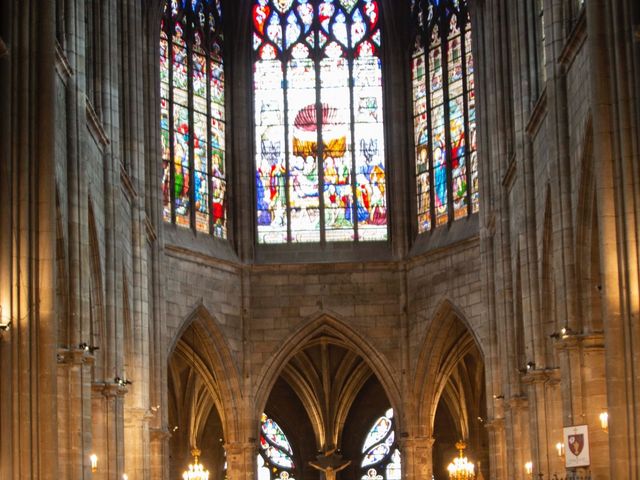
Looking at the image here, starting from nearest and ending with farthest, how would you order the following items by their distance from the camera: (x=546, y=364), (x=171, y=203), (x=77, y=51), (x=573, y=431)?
1. (x=573, y=431)
2. (x=77, y=51)
3. (x=546, y=364)
4. (x=171, y=203)

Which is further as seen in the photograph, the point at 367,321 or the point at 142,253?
the point at 367,321

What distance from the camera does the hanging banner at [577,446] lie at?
2900 cm

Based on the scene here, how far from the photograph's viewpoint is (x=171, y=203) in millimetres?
48344

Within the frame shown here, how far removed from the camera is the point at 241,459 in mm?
48906

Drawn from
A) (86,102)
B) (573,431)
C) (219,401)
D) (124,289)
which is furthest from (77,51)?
(219,401)

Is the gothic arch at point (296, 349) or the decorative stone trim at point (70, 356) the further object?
the gothic arch at point (296, 349)

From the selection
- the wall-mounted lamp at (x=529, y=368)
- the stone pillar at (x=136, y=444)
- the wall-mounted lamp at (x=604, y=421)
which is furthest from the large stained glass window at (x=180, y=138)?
the wall-mounted lamp at (x=604, y=421)

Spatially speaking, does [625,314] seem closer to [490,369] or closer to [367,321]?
[490,369]

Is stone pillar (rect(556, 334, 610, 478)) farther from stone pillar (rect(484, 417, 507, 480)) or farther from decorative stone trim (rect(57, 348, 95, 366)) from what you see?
stone pillar (rect(484, 417, 507, 480))

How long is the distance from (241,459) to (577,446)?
21004 millimetres

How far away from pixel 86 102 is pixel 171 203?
15.4 meters

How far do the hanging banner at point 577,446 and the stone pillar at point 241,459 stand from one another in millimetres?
20644

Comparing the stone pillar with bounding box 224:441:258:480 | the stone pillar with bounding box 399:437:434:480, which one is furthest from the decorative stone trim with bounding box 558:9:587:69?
the stone pillar with bounding box 224:441:258:480

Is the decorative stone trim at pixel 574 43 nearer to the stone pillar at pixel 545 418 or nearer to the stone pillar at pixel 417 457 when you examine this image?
the stone pillar at pixel 545 418
